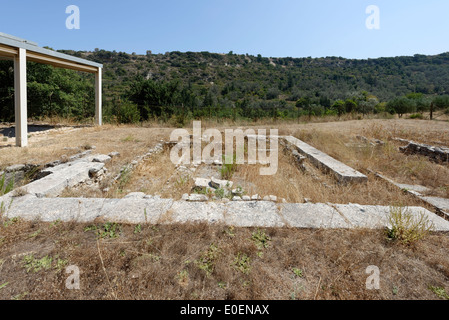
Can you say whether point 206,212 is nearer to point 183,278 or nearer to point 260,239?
point 260,239

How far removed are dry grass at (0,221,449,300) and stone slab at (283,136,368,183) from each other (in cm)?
213

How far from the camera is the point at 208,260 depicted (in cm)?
191

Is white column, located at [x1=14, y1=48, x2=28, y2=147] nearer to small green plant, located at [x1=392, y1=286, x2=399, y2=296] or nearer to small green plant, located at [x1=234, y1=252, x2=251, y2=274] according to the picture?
small green plant, located at [x1=234, y1=252, x2=251, y2=274]

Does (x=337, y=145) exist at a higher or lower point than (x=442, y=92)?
lower

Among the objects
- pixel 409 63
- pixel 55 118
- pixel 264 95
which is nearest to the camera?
pixel 55 118

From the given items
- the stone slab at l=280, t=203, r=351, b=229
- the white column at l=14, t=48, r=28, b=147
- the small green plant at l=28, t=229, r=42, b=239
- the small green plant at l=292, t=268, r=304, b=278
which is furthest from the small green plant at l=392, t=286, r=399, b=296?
the white column at l=14, t=48, r=28, b=147

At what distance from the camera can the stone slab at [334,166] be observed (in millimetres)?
4457

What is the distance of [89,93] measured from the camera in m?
18.4

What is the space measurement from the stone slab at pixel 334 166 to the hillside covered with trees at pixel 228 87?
8.05 metres

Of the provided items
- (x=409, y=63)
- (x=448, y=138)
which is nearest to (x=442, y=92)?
(x=409, y=63)

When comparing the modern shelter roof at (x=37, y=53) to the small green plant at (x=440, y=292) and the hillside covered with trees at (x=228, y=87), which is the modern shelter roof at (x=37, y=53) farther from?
the small green plant at (x=440, y=292)

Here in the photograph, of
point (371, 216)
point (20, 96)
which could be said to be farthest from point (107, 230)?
point (20, 96)
